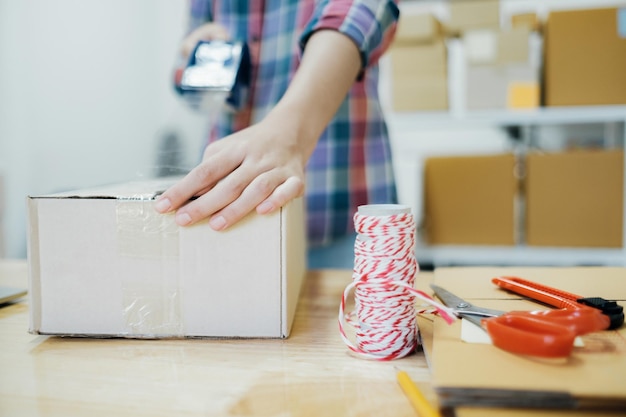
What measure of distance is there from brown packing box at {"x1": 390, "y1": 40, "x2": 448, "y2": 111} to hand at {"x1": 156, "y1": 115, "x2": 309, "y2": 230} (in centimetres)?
124

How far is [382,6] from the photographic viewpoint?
80 centimetres

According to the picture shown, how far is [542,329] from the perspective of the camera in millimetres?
410

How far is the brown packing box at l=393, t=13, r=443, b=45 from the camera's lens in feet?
5.46

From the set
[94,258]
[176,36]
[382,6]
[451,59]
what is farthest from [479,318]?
[176,36]

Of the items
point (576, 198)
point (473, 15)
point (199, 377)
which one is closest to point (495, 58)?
point (473, 15)

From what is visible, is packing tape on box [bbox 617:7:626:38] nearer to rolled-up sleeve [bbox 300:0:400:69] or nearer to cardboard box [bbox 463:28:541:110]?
cardboard box [bbox 463:28:541:110]

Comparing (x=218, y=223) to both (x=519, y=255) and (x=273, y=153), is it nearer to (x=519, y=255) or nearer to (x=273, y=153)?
(x=273, y=153)

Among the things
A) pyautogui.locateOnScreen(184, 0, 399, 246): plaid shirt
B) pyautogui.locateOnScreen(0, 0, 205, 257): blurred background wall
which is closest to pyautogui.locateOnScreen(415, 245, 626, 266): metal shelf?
pyautogui.locateOnScreen(184, 0, 399, 246): plaid shirt

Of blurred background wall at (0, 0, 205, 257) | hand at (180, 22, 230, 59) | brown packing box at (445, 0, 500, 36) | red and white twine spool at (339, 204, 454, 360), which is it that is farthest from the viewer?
blurred background wall at (0, 0, 205, 257)

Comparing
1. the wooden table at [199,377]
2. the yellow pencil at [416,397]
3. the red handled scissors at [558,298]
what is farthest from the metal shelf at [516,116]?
the yellow pencil at [416,397]

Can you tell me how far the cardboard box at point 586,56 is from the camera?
159cm

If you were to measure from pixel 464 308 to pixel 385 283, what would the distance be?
0.10 m

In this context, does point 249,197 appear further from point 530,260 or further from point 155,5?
point 155,5

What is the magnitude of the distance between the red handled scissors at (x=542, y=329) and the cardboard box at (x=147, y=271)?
0.20 meters
